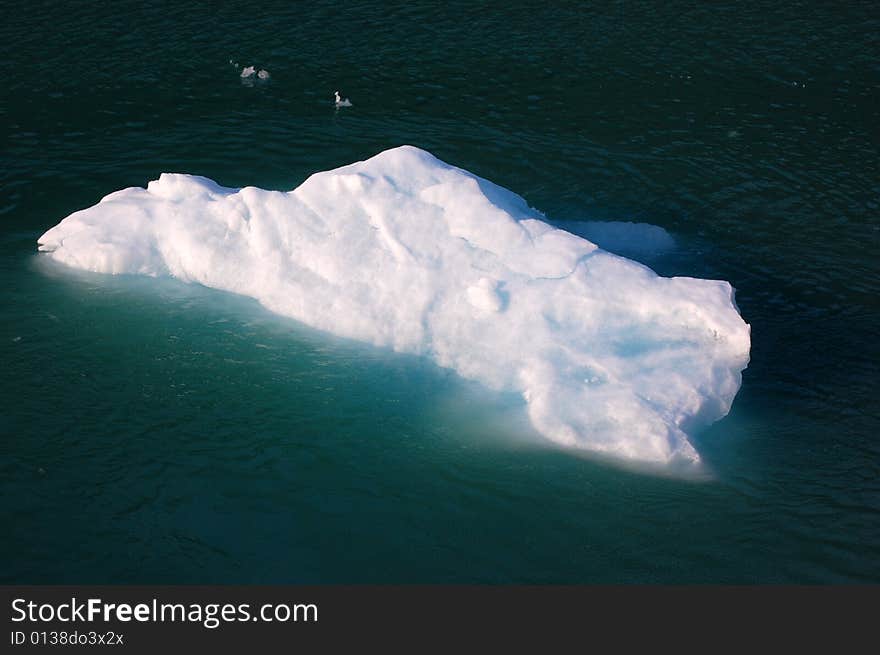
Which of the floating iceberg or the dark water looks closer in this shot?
the dark water

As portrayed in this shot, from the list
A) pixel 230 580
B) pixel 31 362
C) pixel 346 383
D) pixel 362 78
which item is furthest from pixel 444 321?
pixel 362 78

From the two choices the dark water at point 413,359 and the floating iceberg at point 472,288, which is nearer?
the dark water at point 413,359

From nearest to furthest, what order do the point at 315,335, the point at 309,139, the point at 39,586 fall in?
1. the point at 39,586
2. the point at 315,335
3. the point at 309,139

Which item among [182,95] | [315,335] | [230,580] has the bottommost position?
[230,580]

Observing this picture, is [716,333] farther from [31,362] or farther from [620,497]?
[31,362]
